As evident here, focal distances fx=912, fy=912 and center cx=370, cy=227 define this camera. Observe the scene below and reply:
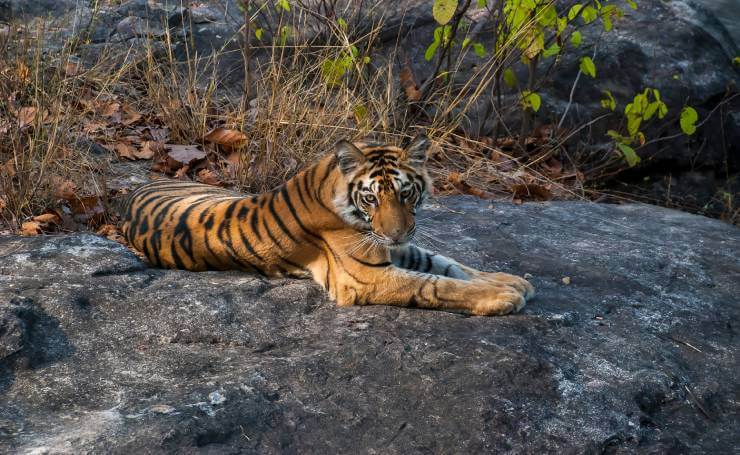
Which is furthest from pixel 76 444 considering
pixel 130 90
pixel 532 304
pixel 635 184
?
pixel 635 184

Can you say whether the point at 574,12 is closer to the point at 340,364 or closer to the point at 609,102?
the point at 609,102

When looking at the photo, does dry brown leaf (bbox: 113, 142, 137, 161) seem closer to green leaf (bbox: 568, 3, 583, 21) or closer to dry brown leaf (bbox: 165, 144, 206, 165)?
dry brown leaf (bbox: 165, 144, 206, 165)

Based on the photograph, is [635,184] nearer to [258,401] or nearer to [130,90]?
[130,90]

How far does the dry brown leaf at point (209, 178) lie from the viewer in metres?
5.98

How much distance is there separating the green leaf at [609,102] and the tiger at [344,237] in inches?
134

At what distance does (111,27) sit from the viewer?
7.79 m

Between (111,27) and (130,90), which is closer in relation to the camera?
(130,90)

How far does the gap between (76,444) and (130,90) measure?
4.60 metres

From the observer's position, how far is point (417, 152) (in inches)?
163

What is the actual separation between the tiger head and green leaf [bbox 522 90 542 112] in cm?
269

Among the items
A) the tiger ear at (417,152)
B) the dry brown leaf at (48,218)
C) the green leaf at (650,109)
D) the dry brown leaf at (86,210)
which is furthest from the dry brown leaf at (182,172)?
the green leaf at (650,109)

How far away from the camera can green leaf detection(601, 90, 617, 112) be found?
7.16 meters

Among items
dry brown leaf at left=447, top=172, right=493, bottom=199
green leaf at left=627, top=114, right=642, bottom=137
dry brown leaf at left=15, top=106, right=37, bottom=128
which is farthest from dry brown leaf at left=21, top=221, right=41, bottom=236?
green leaf at left=627, top=114, right=642, bottom=137

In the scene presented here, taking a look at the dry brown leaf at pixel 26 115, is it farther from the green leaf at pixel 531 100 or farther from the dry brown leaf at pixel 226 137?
the green leaf at pixel 531 100
